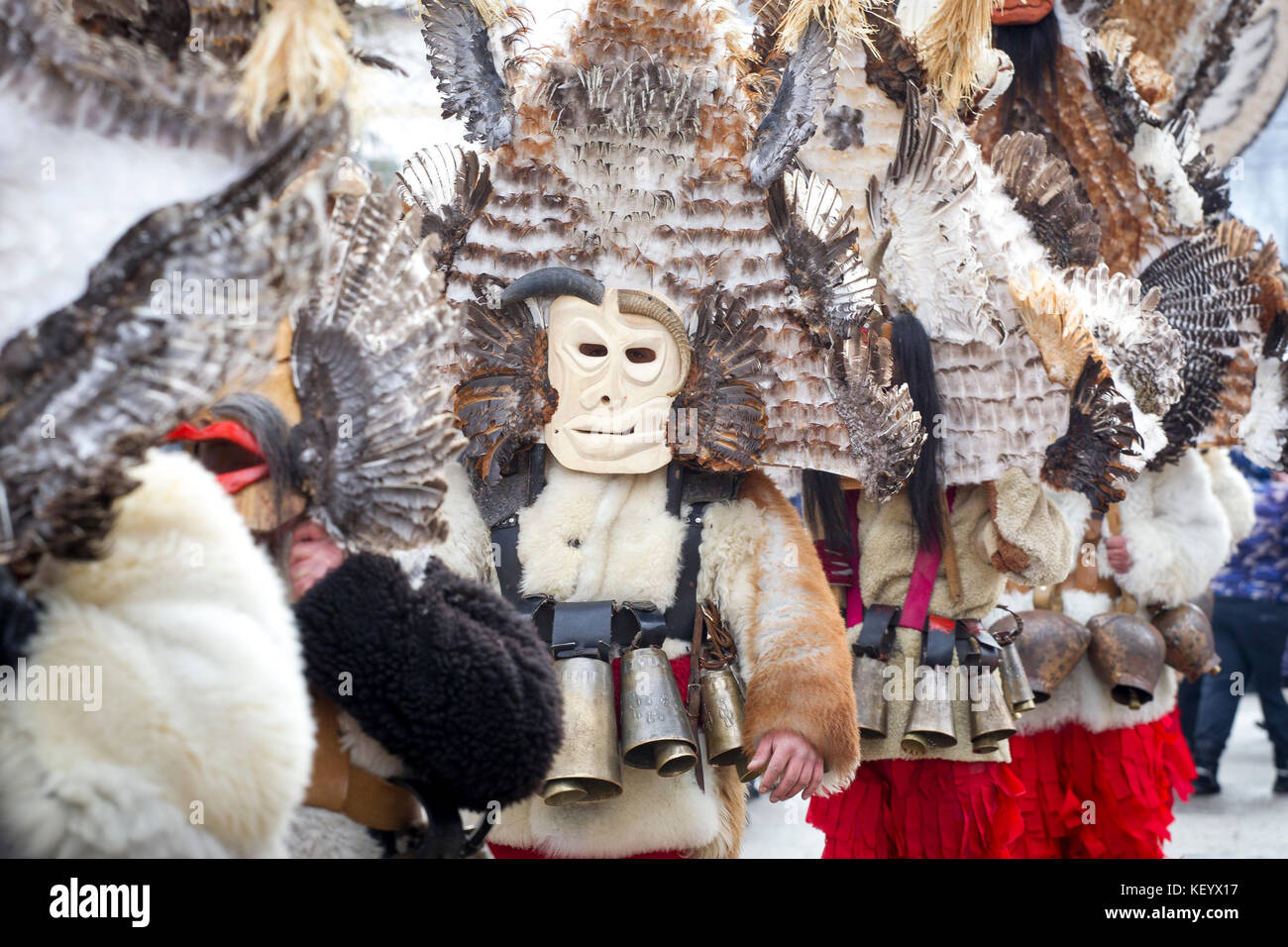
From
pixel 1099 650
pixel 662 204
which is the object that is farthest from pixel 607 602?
pixel 1099 650

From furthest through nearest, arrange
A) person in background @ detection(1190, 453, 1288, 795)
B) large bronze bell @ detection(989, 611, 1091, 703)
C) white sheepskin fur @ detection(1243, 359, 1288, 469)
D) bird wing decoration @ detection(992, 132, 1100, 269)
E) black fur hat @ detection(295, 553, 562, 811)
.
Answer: person in background @ detection(1190, 453, 1288, 795), white sheepskin fur @ detection(1243, 359, 1288, 469), large bronze bell @ detection(989, 611, 1091, 703), bird wing decoration @ detection(992, 132, 1100, 269), black fur hat @ detection(295, 553, 562, 811)

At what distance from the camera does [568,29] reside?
2.13 metres

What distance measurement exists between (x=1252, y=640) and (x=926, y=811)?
3125 millimetres

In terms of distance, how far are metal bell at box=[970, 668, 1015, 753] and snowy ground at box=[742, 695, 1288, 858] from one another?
1169 mm

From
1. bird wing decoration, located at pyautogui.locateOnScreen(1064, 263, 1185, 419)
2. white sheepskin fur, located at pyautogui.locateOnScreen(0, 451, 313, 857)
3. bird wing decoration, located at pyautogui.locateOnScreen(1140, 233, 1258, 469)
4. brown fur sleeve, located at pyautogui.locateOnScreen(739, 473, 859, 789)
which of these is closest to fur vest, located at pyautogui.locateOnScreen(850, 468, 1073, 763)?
bird wing decoration, located at pyautogui.locateOnScreen(1064, 263, 1185, 419)

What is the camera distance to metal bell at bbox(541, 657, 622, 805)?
1925 mm

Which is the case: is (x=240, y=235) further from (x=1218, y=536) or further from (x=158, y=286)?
(x=1218, y=536)

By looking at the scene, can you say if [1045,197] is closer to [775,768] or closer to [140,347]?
[775,768]

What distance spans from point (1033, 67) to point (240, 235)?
267 centimetres

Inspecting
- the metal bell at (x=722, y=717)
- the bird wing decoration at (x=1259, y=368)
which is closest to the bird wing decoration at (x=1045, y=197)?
the bird wing decoration at (x=1259, y=368)

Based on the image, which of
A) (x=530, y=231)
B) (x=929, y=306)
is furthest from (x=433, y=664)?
(x=929, y=306)

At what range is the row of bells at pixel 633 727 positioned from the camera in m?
1.93

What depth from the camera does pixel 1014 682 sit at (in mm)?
2857

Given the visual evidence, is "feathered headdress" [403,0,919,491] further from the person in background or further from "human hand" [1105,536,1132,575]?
the person in background
